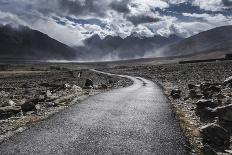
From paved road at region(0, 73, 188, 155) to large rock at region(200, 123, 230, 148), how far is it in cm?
103

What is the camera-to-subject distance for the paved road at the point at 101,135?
14.1 metres

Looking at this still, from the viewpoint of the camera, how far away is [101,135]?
643 inches

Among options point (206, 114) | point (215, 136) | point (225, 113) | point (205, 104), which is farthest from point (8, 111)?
point (215, 136)

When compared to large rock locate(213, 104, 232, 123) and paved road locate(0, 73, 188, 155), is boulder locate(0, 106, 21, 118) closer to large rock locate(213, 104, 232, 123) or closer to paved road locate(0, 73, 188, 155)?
paved road locate(0, 73, 188, 155)

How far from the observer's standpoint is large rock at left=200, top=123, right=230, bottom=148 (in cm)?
1515

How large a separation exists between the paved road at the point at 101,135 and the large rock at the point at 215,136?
103 centimetres

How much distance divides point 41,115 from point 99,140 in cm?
732

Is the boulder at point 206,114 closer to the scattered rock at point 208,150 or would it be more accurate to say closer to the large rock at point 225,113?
the large rock at point 225,113

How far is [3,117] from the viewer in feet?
74.4

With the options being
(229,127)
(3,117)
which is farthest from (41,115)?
(229,127)

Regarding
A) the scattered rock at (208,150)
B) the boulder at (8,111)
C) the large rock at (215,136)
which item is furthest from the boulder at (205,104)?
the boulder at (8,111)

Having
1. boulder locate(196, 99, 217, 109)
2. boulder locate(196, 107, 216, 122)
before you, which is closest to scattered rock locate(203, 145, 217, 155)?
boulder locate(196, 107, 216, 122)

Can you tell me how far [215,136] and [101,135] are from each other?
476 centimetres

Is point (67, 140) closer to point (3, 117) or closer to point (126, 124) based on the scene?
point (126, 124)
